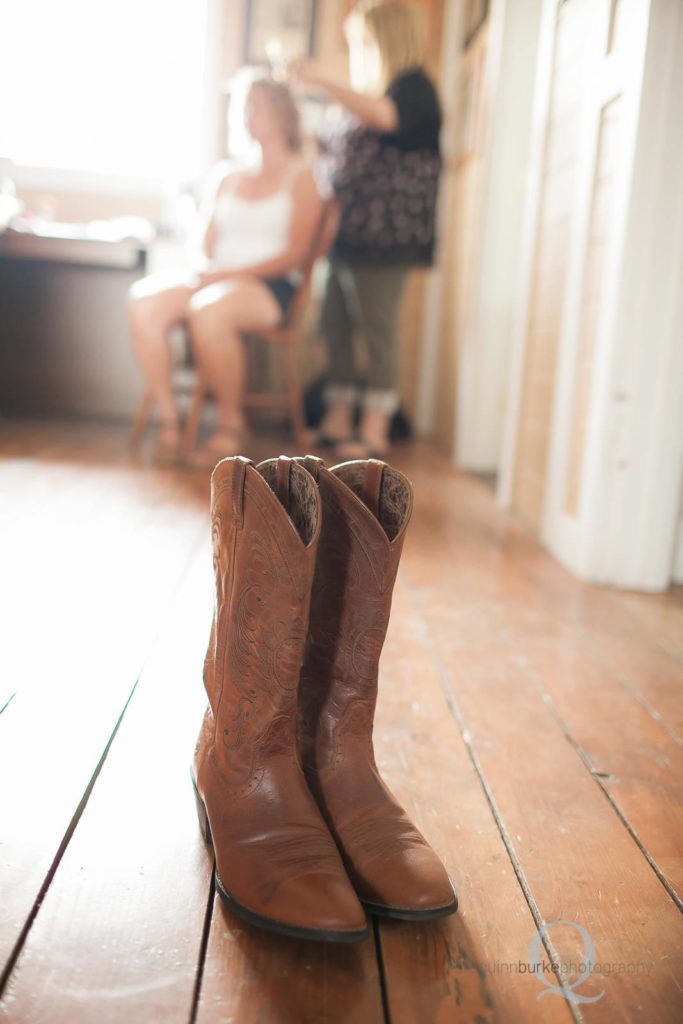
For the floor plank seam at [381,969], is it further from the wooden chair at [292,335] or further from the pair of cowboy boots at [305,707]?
the wooden chair at [292,335]

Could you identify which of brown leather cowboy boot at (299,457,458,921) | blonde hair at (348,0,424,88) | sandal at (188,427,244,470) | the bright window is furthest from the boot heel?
the bright window

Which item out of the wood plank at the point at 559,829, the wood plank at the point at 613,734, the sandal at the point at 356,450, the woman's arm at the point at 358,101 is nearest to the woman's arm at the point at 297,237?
the woman's arm at the point at 358,101

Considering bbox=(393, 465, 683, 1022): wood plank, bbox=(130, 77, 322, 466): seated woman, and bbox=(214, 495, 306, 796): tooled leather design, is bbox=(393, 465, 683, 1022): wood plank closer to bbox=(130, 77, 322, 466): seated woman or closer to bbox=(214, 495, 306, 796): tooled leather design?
bbox=(214, 495, 306, 796): tooled leather design

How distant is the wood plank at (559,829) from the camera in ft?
2.60

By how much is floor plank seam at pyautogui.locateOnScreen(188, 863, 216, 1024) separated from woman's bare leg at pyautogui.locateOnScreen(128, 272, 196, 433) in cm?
258

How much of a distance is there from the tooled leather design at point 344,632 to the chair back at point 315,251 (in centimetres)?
247

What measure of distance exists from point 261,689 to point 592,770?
1.61 feet

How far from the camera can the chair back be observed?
326 centimetres

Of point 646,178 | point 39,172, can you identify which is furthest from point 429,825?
point 39,172

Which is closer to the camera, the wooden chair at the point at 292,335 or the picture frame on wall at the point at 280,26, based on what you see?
the wooden chair at the point at 292,335

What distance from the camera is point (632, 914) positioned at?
34.3 inches

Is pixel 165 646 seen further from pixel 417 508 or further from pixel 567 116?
pixel 567 116

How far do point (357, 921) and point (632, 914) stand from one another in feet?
0.87

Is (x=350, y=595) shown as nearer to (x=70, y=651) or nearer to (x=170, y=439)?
(x=70, y=651)
